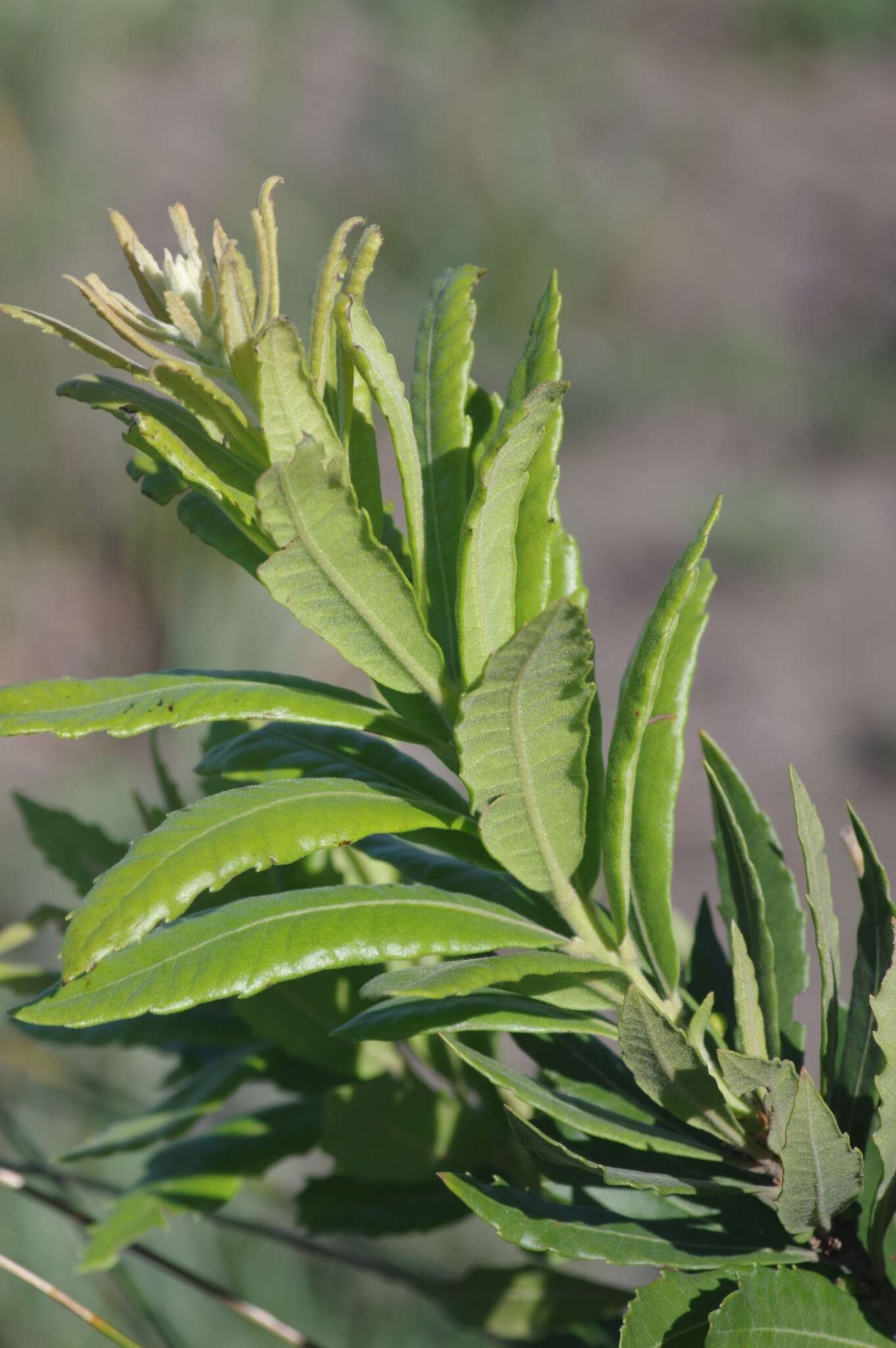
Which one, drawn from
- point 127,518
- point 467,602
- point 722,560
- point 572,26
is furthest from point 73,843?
point 572,26

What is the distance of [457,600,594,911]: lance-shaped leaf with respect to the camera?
1.57 feet

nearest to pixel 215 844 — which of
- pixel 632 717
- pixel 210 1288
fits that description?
pixel 632 717

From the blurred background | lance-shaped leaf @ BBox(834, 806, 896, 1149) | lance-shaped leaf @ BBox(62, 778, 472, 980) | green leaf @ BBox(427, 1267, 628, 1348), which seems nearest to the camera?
lance-shaped leaf @ BBox(62, 778, 472, 980)

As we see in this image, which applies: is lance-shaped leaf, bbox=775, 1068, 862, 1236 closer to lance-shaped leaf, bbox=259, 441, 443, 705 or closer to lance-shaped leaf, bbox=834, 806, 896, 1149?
lance-shaped leaf, bbox=834, 806, 896, 1149

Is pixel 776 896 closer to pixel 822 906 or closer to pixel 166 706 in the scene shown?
pixel 822 906

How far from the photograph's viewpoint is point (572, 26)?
21.1 ft

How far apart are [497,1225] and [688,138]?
21.4ft

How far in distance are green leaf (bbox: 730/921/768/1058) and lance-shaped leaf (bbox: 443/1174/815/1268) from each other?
0.09m

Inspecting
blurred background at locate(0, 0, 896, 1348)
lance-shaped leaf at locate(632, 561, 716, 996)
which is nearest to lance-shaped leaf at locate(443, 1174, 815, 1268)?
lance-shaped leaf at locate(632, 561, 716, 996)

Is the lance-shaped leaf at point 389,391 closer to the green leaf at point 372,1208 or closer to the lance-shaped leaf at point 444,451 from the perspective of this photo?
the lance-shaped leaf at point 444,451

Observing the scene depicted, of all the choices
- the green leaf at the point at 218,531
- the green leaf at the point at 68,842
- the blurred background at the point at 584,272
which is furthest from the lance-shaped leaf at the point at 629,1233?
the blurred background at the point at 584,272

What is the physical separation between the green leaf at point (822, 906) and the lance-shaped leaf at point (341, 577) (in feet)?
0.60

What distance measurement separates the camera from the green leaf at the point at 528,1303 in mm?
850

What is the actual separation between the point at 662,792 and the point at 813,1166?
7.1 inches
